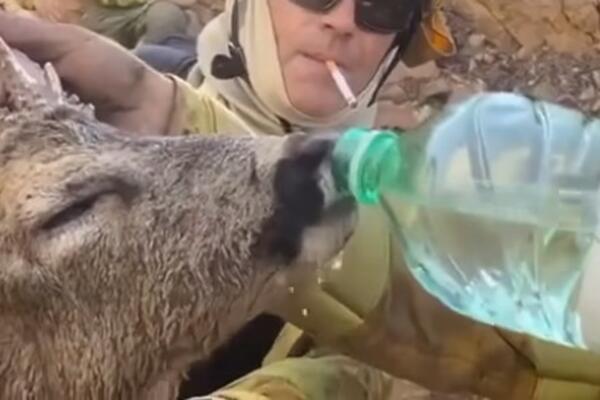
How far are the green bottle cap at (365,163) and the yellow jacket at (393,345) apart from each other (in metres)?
0.05

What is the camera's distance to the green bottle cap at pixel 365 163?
705 mm

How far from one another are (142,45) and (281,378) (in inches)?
26.9

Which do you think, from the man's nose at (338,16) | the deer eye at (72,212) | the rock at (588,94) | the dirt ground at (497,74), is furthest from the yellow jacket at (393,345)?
the rock at (588,94)

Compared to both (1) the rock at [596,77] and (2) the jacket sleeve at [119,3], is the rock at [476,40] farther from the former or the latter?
(2) the jacket sleeve at [119,3]

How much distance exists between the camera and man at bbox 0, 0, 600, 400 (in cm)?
77

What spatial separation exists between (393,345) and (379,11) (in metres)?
0.42

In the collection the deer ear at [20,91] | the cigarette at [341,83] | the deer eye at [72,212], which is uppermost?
the deer ear at [20,91]

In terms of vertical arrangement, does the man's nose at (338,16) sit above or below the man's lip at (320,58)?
above

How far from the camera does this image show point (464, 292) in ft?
2.48

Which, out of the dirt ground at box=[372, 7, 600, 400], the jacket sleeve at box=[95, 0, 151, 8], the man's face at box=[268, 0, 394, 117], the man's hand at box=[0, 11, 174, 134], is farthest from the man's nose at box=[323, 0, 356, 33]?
the jacket sleeve at box=[95, 0, 151, 8]

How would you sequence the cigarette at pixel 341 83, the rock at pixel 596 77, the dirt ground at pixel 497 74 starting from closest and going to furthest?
1. the cigarette at pixel 341 83
2. the dirt ground at pixel 497 74
3. the rock at pixel 596 77

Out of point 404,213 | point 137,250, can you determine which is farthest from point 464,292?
point 137,250

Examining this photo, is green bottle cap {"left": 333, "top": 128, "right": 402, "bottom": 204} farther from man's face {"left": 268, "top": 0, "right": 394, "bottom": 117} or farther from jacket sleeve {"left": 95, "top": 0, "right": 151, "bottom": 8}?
jacket sleeve {"left": 95, "top": 0, "right": 151, "bottom": 8}

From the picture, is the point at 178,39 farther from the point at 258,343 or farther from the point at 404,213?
the point at 404,213
